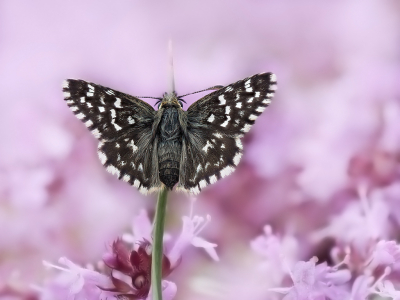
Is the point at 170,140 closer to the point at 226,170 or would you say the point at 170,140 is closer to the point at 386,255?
the point at 226,170

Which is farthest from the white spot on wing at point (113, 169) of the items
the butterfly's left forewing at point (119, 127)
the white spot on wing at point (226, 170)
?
the white spot on wing at point (226, 170)

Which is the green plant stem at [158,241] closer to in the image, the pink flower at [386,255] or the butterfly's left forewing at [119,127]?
the butterfly's left forewing at [119,127]

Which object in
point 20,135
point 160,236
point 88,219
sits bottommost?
point 160,236

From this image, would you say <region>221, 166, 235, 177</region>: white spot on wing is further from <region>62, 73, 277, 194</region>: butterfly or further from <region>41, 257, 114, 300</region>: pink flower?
<region>41, 257, 114, 300</region>: pink flower

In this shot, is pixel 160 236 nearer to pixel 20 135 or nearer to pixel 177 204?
pixel 177 204

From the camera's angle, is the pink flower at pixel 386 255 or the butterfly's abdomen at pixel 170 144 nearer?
the butterfly's abdomen at pixel 170 144

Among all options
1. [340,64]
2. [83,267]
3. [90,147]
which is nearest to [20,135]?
[90,147]

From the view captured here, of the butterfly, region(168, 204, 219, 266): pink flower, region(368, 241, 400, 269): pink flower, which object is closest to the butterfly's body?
the butterfly
